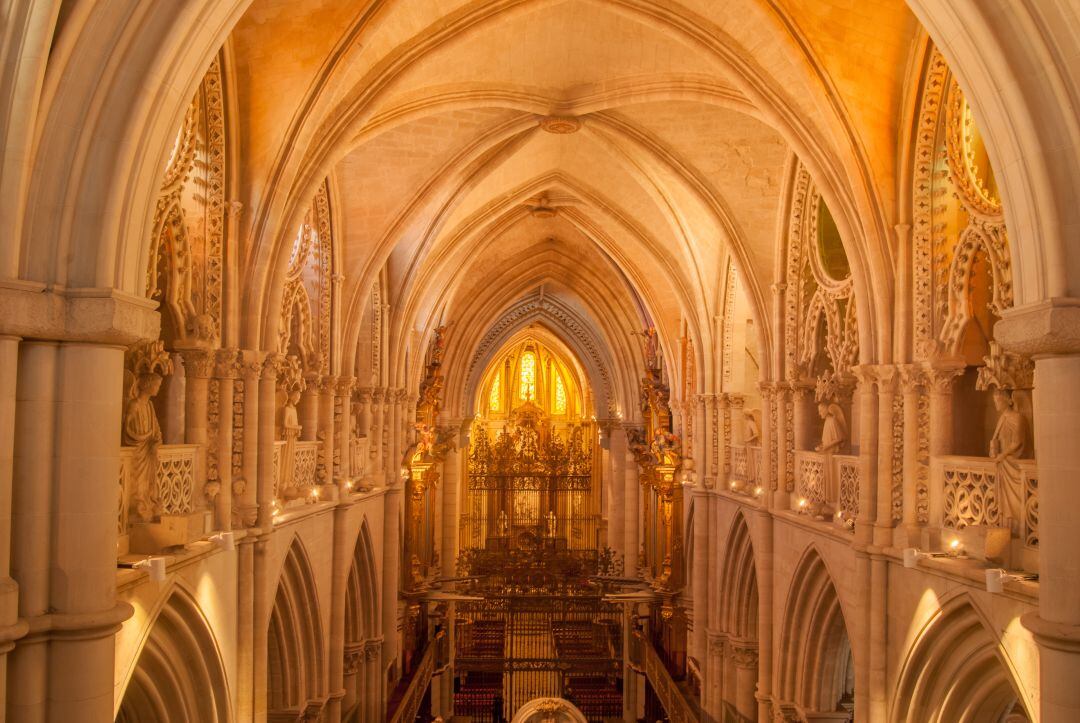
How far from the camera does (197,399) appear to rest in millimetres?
9938

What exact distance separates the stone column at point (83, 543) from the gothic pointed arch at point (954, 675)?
641 cm

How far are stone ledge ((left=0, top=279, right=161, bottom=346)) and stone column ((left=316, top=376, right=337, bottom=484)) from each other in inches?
353

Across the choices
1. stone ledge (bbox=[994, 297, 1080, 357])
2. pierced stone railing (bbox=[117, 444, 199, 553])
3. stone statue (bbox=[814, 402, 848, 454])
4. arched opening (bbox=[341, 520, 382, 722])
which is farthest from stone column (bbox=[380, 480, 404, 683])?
stone ledge (bbox=[994, 297, 1080, 357])

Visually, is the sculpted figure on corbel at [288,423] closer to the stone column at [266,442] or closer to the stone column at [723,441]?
the stone column at [266,442]

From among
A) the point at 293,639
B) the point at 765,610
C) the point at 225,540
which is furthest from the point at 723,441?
the point at 225,540

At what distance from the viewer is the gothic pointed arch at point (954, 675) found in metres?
8.43

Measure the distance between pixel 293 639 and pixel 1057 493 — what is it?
1020 cm

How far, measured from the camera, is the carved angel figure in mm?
8234

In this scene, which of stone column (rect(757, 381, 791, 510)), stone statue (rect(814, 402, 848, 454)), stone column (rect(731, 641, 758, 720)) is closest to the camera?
stone statue (rect(814, 402, 848, 454))

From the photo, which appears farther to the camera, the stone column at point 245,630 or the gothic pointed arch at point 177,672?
the stone column at point 245,630

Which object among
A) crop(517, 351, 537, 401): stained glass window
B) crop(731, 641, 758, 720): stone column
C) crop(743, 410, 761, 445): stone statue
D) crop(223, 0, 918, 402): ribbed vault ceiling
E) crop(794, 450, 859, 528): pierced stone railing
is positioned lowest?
crop(731, 641, 758, 720): stone column

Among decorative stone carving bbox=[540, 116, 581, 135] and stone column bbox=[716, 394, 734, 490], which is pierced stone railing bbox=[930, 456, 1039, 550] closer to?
decorative stone carving bbox=[540, 116, 581, 135]

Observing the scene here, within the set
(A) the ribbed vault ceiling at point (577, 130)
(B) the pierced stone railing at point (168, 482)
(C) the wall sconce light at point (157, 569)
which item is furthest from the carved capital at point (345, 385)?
(C) the wall sconce light at point (157, 569)

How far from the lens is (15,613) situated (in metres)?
5.24
